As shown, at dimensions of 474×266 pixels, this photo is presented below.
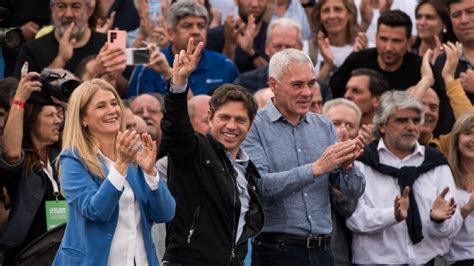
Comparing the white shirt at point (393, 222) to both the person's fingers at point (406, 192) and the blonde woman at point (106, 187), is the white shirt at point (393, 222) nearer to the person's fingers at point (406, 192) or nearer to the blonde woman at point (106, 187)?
the person's fingers at point (406, 192)

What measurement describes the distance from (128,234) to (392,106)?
3.21 metres

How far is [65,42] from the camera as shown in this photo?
1088cm

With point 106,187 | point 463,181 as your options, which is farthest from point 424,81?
point 106,187

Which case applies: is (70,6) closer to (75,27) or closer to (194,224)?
(75,27)

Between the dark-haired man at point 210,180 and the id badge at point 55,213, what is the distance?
1012 mm

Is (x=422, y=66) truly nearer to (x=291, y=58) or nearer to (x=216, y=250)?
(x=291, y=58)

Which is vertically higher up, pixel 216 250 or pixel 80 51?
pixel 80 51

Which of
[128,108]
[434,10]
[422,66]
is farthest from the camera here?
[434,10]

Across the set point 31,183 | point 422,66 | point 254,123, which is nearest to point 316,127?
point 254,123

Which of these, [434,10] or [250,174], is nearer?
[250,174]

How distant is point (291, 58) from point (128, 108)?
218 cm

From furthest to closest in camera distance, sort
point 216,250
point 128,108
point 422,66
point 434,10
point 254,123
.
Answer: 1. point 434,10
2. point 422,66
3. point 128,108
4. point 254,123
5. point 216,250

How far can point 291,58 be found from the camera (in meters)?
8.27

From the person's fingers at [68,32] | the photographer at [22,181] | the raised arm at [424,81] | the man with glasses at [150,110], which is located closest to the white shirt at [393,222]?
the raised arm at [424,81]
